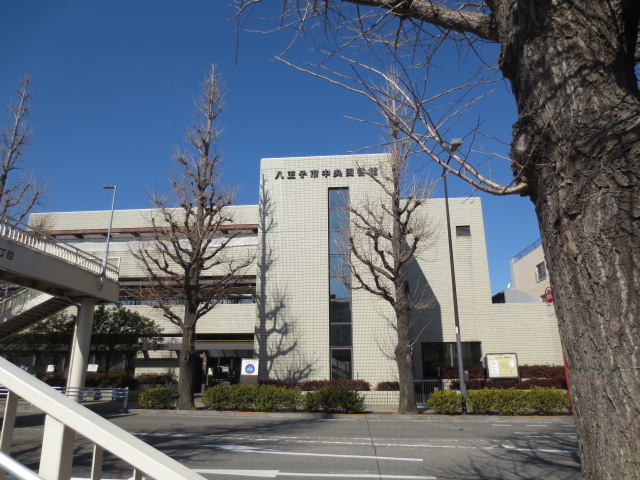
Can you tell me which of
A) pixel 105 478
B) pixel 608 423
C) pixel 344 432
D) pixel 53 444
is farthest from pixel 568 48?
pixel 344 432

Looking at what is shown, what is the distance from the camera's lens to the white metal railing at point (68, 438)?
139 centimetres

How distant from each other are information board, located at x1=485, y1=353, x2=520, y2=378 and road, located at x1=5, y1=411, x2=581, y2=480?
461 cm

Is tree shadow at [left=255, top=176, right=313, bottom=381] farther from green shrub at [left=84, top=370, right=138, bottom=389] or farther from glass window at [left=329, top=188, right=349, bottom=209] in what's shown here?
green shrub at [left=84, top=370, right=138, bottom=389]

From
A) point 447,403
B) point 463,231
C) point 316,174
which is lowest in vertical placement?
point 447,403

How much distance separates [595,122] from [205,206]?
1908cm

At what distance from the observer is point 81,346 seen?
19.3m

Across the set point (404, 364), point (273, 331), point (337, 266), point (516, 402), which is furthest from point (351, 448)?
point (337, 266)

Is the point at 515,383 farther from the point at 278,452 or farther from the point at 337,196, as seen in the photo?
the point at 278,452

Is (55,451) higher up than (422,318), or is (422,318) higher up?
(422,318)

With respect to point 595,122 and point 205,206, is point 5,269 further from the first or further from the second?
point 595,122

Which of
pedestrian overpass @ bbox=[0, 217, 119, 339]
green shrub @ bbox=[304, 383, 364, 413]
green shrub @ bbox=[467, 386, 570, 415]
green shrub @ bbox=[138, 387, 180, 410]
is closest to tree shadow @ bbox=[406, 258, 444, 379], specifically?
green shrub @ bbox=[467, 386, 570, 415]

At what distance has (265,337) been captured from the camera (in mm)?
23609

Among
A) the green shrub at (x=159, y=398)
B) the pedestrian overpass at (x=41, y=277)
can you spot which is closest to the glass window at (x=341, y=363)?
the green shrub at (x=159, y=398)

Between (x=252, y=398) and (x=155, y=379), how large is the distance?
13.4m
